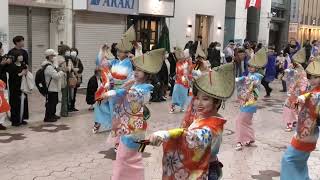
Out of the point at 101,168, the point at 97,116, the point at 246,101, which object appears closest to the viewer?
the point at 101,168

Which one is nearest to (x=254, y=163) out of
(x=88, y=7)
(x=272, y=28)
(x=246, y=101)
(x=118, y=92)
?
(x=246, y=101)

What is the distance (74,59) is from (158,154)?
389cm

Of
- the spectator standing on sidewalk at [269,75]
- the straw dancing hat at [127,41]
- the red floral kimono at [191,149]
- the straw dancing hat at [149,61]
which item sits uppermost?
the straw dancing hat at [127,41]

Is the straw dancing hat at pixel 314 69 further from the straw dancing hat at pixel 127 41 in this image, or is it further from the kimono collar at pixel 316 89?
the straw dancing hat at pixel 127 41

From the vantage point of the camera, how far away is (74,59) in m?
10.1

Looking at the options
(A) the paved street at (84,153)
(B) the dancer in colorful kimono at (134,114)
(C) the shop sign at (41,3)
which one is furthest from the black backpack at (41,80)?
(B) the dancer in colorful kimono at (134,114)

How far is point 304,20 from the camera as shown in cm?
2895

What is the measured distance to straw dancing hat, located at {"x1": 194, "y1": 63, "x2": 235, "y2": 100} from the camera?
3418 mm

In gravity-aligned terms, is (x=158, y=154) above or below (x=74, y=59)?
below

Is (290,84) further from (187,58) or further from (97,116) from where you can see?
(97,116)

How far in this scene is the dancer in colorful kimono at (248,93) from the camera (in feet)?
25.0

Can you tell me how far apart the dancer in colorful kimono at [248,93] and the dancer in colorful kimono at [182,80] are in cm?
321

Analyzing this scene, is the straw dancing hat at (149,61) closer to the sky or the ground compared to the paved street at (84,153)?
closer to the sky

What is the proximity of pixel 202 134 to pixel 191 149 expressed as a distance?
15 cm
